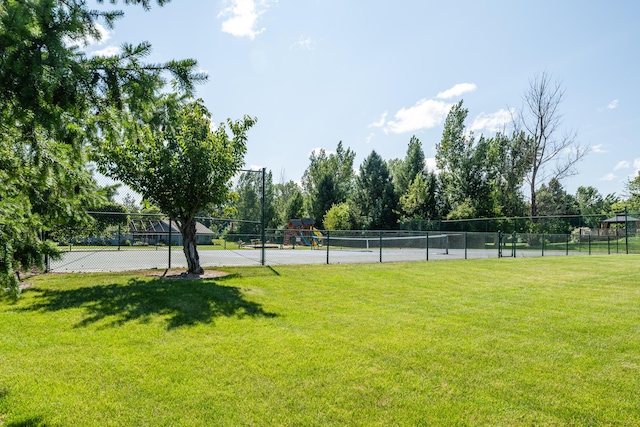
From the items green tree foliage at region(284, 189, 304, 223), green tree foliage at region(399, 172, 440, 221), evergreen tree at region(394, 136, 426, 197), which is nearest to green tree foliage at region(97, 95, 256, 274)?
green tree foliage at region(399, 172, 440, 221)

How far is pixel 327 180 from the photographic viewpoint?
4334 cm

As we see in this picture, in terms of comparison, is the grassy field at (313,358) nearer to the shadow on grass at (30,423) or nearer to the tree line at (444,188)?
the shadow on grass at (30,423)

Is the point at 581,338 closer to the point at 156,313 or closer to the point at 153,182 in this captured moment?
the point at 156,313

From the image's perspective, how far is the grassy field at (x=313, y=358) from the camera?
2.78 m

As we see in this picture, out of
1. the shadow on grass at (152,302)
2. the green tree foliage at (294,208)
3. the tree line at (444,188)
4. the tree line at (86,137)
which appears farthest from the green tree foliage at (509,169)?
the shadow on grass at (152,302)

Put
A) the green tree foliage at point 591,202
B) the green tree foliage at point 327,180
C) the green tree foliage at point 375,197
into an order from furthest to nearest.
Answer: the green tree foliage at point 591,202, the green tree foliage at point 327,180, the green tree foliage at point 375,197

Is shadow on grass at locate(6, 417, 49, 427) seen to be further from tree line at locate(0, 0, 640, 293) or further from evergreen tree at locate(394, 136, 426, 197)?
evergreen tree at locate(394, 136, 426, 197)

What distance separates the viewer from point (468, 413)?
2770mm

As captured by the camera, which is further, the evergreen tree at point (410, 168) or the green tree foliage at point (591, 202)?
the green tree foliage at point (591, 202)

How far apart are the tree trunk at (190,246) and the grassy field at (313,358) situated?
7.41 ft

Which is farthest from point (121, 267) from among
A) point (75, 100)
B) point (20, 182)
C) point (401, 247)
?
point (401, 247)

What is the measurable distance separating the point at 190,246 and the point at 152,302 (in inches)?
140

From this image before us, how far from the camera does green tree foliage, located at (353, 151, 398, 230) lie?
38.4 meters

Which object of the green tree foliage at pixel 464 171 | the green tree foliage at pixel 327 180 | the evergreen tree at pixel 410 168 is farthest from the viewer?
the green tree foliage at pixel 327 180
